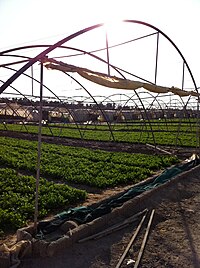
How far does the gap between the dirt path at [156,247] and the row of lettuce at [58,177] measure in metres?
1.54

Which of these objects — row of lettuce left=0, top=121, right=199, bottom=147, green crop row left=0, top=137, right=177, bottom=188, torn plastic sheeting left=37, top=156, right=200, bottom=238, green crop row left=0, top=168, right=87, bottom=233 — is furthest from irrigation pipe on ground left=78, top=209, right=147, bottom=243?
row of lettuce left=0, top=121, right=199, bottom=147

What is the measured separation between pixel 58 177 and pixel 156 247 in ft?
17.0

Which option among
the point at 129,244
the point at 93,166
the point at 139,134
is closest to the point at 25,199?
the point at 129,244

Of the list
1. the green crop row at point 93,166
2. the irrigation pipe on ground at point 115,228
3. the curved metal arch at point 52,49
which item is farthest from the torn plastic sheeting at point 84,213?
the curved metal arch at point 52,49

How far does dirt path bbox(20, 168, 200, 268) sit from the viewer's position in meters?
4.25

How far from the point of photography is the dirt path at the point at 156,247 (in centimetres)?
425

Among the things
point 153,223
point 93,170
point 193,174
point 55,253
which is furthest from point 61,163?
point 55,253

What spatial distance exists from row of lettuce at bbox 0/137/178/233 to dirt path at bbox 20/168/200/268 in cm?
154

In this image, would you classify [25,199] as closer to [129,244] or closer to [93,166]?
[129,244]

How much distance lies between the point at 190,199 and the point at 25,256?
464 centimetres

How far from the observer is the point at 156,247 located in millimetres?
4797

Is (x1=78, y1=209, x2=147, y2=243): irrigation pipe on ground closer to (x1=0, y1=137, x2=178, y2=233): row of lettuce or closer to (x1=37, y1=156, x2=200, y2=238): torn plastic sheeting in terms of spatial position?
(x1=37, y1=156, x2=200, y2=238): torn plastic sheeting

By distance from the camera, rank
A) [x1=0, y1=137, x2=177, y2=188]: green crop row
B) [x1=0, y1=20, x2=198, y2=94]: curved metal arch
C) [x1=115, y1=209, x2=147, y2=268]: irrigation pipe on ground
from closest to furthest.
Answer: [x1=115, y1=209, x2=147, y2=268]: irrigation pipe on ground, [x1=0, y1=20, x2=198, y2=94]: curved metal arch, [x1=0, y1=137, x2=177, y2=188]: green crop row

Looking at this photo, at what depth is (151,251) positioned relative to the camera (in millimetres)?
4645
